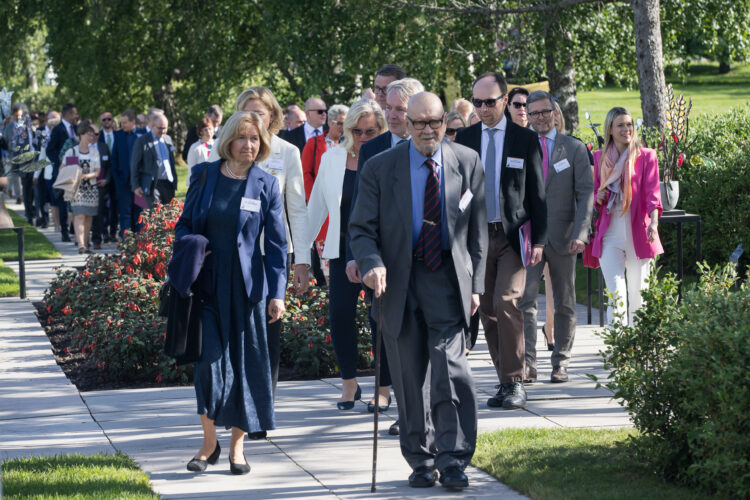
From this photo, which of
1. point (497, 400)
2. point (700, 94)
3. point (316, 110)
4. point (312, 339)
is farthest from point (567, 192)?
point (700, 94)

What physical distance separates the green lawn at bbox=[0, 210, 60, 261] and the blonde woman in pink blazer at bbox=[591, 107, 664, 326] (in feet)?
35.6

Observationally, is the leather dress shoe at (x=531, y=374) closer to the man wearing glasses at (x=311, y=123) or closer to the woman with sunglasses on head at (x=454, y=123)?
the woman with sunglasses on head at (x=454, y=123)

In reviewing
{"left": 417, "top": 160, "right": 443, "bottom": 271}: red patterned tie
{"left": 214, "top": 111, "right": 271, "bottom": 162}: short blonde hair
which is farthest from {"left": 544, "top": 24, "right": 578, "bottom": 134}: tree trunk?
{"left": 417, "top": 160, "right": 443, "bottom": 271}: red patterned tie

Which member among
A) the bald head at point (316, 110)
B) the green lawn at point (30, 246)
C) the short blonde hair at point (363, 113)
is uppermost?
the bald head at point (316, 110)

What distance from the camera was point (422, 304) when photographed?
5.98 m

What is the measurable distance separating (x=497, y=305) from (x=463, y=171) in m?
1.72

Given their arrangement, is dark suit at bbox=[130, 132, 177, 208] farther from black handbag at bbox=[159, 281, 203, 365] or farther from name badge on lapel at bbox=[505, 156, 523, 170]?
black handbag at bbox=[159, 281, 203, 365]

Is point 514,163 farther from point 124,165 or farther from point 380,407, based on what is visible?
point 124,165

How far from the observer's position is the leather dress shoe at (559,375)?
861cm

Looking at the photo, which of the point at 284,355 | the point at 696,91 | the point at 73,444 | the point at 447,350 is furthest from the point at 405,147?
the point at 696,91

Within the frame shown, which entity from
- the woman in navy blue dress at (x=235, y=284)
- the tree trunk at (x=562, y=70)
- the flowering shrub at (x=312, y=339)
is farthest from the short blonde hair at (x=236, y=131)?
the tree trunk at (x=562, y=70)

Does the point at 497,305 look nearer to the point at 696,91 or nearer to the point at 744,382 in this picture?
the point at 744,382

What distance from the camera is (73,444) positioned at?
7027 mm

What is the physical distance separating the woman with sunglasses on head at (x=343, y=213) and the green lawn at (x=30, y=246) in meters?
11.0
